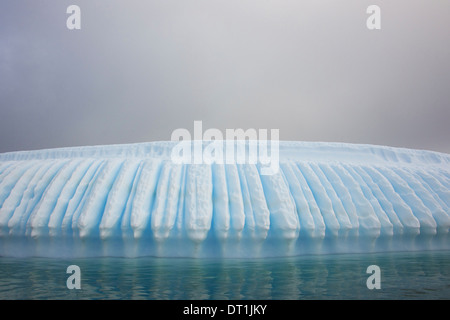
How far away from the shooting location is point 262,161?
6.50 meters

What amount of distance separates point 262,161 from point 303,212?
1.32 metres

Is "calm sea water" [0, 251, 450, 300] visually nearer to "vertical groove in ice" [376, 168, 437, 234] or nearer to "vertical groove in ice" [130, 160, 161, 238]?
"vertical groove in ice" [130, 160, 161, 238]

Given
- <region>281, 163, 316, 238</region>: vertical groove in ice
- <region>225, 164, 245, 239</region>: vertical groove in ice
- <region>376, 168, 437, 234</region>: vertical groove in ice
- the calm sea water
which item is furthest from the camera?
<region>376, 168, 437, 234</region>: vertical groove in ice

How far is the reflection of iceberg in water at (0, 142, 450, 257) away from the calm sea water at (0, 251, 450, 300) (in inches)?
13.9

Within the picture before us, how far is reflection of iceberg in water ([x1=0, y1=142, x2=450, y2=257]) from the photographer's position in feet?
17.5

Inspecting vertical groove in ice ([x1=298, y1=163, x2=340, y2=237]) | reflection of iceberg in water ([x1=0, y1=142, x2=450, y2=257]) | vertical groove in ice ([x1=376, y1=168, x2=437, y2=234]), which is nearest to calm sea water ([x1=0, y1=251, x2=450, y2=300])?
reflection of iceberg in water ([x1=0, y1=142, x2=450, y2=257])

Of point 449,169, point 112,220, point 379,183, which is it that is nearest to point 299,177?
point 379,183

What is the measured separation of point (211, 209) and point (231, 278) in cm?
175

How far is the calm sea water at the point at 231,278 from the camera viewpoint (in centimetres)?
312

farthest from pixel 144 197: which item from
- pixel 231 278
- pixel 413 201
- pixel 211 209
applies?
pixel 413 201

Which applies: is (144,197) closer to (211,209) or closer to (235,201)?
(211,209)

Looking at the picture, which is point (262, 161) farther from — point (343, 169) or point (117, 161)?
point (117, 161)

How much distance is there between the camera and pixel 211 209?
17.7 feet

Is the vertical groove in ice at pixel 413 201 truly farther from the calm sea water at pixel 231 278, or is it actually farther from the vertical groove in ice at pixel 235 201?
the vertical groove in ice at pixel 235 201
